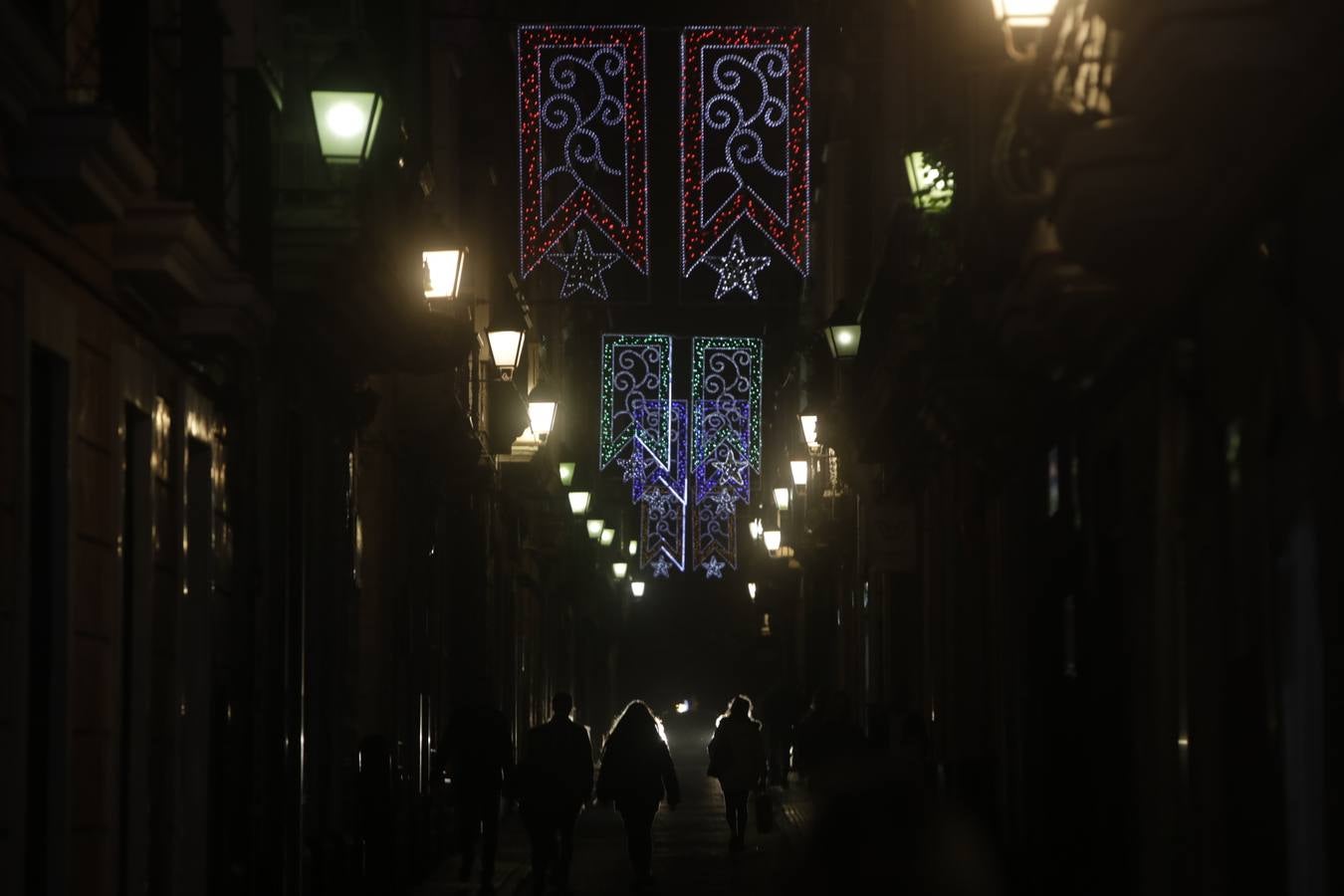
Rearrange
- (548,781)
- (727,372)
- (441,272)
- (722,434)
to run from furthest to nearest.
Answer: (722,434), (727,372), (548,781), (441,272)

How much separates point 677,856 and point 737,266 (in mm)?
9046

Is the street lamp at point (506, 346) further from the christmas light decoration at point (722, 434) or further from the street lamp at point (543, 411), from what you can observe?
the christmas light decoration at point (722, 434)

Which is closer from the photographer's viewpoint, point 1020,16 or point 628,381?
point 1020,16

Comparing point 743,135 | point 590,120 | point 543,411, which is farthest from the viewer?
point 543,411

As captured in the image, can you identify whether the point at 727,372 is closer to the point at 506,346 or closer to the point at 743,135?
the point at 506,346

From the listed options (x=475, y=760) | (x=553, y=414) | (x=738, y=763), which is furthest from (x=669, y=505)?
(x=475, y=760)

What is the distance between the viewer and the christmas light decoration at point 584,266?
66.0 ft

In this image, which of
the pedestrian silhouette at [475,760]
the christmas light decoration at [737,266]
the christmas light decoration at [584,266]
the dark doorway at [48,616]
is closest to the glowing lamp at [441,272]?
the christmas light decoration at [584,266]

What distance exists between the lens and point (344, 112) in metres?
14.3

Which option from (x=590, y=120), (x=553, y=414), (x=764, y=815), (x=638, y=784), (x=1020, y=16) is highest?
(x=590, y=120)

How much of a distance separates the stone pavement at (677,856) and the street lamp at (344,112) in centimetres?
873

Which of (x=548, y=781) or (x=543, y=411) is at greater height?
(x=543, y=411)

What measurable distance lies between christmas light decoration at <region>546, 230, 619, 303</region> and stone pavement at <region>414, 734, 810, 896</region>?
17.5 feet

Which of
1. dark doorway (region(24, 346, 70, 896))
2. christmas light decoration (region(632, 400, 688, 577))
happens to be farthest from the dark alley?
christmas light decoration (region(632, 400, 688, 577))
